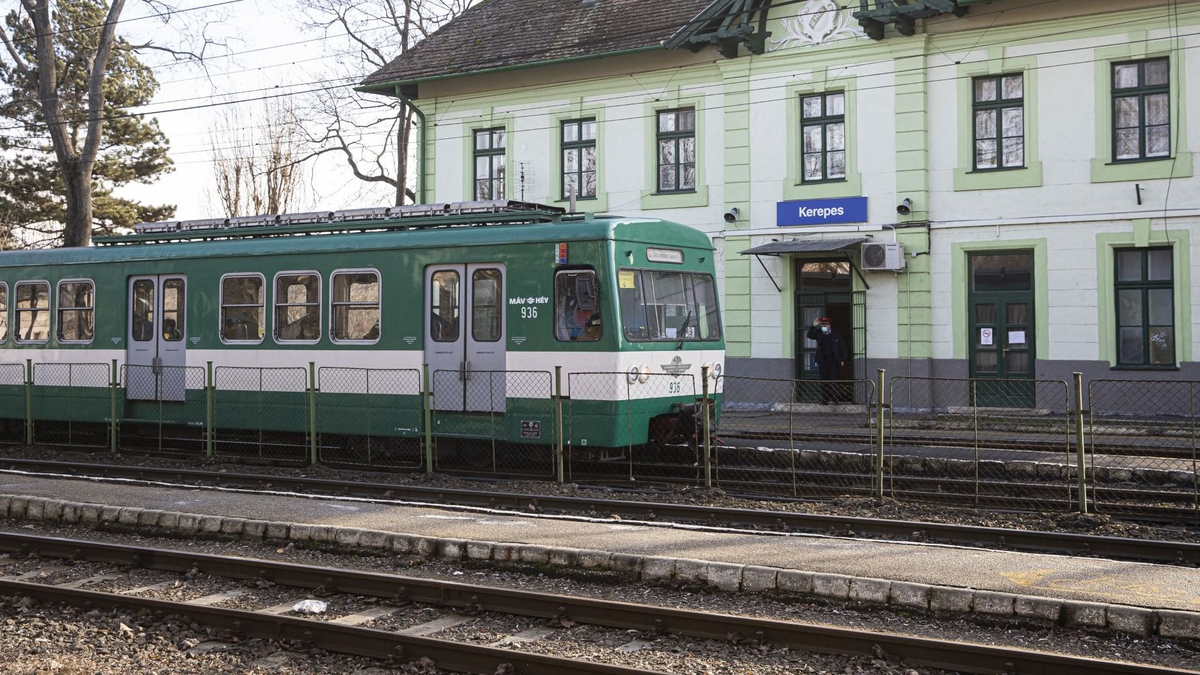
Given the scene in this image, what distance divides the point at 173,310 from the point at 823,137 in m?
12.9

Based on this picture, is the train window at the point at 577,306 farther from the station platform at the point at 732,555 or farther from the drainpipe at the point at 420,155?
the drainpipe at the point at 420,155

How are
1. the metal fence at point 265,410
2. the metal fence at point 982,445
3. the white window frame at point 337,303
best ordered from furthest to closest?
the metal fence at point 265,410 → the white window frame at point 337,303 → the metal fence at point 982,445

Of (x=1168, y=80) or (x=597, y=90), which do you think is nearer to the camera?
(x=1168, y=80)

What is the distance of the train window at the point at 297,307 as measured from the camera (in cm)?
1686

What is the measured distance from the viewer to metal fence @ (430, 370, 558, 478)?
14.9 meters

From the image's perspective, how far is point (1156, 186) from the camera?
21.4 meters

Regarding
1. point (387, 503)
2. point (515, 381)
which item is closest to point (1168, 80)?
point (515, 381)

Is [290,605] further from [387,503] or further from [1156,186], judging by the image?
[1156,186]

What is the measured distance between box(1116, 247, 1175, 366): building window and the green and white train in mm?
9233

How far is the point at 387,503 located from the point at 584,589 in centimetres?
404

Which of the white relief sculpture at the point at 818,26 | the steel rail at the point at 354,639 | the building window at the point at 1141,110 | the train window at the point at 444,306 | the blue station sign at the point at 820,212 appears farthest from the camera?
the white relief sculpture at the point at 818,26

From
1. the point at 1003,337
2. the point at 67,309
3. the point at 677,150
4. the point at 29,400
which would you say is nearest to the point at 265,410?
the point at 67,309

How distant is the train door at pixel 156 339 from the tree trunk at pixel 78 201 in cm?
1435

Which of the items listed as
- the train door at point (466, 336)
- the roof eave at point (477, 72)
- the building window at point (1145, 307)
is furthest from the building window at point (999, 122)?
the train door at point (466, 336)
